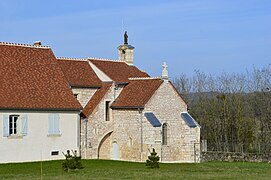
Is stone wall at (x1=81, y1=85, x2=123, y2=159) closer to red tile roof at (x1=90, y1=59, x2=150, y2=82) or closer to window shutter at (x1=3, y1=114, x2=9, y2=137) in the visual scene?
red tile roof at (x1=90, y1=59, x2=150, y2=82)

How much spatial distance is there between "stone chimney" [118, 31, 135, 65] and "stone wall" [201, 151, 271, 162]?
11117 mm

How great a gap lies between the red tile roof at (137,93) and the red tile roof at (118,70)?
5.74 feet

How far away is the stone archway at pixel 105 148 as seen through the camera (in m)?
44.3

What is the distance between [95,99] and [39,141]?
706 cm

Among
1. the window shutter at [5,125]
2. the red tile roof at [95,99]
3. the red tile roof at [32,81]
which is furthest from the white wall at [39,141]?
the red tile roof at [95,99]

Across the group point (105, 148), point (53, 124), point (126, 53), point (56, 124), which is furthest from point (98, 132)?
point (126, 53)

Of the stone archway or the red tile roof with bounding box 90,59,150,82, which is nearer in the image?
the stone archway

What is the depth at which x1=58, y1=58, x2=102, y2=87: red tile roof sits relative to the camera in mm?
44372

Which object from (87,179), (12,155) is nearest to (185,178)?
(87,179)

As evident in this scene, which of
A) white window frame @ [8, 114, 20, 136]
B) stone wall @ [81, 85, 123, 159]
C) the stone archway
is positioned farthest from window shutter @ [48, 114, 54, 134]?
the stone archway

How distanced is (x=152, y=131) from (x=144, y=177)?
14203 millimetres

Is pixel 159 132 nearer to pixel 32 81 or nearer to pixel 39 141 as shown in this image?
pixel 39 141

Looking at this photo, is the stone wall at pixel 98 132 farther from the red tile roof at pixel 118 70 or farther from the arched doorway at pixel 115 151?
the red tile roof at pixel 118 70

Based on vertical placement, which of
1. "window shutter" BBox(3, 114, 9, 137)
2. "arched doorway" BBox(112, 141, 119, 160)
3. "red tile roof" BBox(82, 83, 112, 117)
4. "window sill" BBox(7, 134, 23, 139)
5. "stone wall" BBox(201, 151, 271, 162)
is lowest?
"stone wall" BBox(201, 151, 271, 162)
